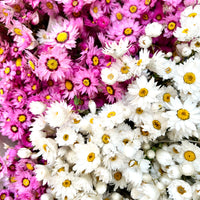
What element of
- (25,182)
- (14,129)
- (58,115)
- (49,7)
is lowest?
(25,182)

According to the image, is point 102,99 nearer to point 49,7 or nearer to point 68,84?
point 68,84

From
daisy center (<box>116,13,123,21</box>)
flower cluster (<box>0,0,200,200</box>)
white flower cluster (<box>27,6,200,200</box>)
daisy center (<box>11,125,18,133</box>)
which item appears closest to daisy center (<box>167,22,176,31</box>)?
flower cluster (<box>0,0,200,200</box>)

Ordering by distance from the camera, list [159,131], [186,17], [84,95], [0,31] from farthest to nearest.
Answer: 1. [0,31]
2. [84,95]
3. [186,17]
4. [159,131]

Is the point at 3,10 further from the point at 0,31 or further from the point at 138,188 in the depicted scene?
the point at 138,188

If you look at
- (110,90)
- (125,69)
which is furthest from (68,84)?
(125,69)

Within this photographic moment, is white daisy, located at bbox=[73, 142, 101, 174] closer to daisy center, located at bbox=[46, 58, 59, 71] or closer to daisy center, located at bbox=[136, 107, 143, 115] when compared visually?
daisy center, located at bbox=[136, 107, 143, 115]

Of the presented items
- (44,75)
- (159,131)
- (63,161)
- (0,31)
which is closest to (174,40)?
(159,131)
